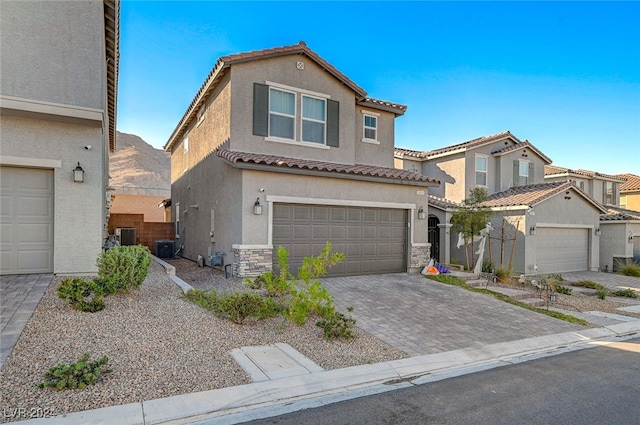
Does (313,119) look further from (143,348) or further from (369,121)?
(143,348)

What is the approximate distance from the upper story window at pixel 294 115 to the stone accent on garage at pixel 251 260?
3.93 meters

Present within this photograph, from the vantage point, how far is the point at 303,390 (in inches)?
197

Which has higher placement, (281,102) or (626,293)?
(281,102)

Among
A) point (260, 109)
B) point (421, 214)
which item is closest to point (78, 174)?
point (260, 109)

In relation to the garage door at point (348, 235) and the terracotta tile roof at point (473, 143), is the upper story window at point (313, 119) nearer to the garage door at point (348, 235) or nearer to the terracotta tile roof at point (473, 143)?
the garage door at point (348, 235)

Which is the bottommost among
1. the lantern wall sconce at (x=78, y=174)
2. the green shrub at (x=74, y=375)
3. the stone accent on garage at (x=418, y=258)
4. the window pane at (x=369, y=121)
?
the green shrub at (x=74, y=375)

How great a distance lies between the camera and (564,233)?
62.7 ft

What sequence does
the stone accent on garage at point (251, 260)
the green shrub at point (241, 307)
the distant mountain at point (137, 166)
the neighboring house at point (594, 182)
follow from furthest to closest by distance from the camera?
the distant mountain at point (137, 166) < the neighboring house at point (594, 182) < the stone accent on garage at point (251, 260) < the green shrub at point (241, 307)

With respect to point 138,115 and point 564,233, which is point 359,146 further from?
point 138,115

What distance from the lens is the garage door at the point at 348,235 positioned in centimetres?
1187

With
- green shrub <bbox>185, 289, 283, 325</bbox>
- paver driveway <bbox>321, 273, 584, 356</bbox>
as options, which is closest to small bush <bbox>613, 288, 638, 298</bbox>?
paver driveway <bbox>321, 273, 584, 356</bbox>

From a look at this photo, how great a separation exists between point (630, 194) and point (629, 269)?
50.1ft

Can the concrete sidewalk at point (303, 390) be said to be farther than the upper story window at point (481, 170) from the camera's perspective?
No

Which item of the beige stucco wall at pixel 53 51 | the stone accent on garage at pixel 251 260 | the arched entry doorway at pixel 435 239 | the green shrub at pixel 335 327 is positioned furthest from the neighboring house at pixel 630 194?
the beige stucco wall at pixel 53 51
